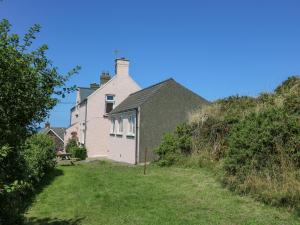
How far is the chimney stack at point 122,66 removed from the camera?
33.8m

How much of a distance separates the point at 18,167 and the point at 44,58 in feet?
9.11

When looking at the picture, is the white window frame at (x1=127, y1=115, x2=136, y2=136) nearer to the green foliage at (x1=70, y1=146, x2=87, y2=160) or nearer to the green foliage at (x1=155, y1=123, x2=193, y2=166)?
the green foliage at (x1=155, y1=123, x2=193, y2=166)

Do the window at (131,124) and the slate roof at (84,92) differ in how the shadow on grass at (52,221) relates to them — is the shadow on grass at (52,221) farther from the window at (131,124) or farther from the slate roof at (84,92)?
the slate roof at (84,92)

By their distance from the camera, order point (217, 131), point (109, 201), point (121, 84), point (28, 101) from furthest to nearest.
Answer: point (121, 84)
point (217, 131)
point (109, 201)
point (28, 101)

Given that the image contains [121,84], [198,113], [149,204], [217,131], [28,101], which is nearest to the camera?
[28,101]

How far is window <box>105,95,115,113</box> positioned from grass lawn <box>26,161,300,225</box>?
786 inches

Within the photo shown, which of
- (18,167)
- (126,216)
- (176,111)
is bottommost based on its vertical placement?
(126,216)

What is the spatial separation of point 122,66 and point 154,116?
10625 mm

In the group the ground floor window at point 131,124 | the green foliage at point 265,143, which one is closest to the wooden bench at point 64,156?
the ground floor window at point 131,124

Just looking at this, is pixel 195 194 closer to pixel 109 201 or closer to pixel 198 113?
pixel 109 201

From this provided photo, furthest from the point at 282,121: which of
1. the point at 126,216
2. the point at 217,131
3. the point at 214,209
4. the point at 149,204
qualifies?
the point at 217,131

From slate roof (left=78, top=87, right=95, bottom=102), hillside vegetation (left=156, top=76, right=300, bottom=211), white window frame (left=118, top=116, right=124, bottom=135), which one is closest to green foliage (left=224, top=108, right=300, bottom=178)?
hillside vegetation (left=156, top=76, right=300, bottom=211)

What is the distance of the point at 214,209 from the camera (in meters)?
9.09

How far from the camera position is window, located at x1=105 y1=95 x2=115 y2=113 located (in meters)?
34.3
